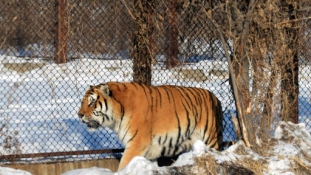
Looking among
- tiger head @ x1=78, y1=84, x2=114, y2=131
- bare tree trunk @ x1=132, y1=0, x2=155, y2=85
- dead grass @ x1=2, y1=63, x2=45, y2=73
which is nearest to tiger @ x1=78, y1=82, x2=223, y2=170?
tiger head @ x1=78, y1=84, x2=114, y2=131

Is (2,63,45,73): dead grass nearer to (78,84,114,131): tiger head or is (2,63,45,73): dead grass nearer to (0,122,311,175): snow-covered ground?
(78,84,114,131): tiger head

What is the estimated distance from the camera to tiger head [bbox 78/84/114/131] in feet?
22.3

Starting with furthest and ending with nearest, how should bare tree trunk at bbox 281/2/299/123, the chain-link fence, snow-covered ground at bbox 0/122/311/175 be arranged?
the chain-link fence
bare tree trunk at bbox 281/2/299/123
snow-covered ground at bbox 0/122/311/175

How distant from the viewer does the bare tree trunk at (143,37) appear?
7273mm

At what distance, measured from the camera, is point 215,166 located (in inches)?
230

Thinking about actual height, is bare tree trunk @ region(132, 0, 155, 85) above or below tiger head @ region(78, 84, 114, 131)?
above

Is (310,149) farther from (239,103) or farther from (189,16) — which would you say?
(189,16)

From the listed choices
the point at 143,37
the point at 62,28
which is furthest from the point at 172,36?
the point at 62,28

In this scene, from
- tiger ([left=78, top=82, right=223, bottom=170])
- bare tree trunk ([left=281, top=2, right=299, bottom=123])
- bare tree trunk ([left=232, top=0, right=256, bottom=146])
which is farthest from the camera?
bare tree trunk ([left=281, top=2, right=299, bottom=123])

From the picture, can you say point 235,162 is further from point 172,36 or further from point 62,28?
point 62,28

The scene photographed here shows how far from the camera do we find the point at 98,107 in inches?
268

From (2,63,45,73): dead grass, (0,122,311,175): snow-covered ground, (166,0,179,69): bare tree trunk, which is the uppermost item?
(166,0,179,69): bare tree trunk

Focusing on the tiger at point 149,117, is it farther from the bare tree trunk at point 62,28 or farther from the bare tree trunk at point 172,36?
the bare tree trunk at point 62,28

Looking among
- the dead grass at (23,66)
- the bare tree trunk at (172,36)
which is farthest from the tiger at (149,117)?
the dead grass at (23,66)
